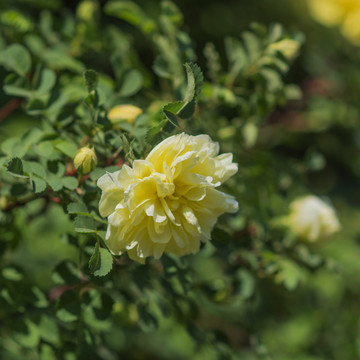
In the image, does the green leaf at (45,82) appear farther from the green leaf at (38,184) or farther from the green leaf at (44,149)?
the green leaf at (38,184)

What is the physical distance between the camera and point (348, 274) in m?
1.91

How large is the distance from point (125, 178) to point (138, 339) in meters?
1.42

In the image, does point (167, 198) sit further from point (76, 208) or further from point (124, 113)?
point (124, 113)

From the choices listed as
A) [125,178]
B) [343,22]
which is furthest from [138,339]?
[343,22]

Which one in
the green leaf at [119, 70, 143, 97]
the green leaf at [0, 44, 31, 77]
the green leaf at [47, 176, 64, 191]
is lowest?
the green leaf at [119, 70, 143, 97]

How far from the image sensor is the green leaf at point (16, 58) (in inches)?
38.4

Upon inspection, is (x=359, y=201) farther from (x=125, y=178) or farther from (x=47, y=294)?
(x=125, y=178)

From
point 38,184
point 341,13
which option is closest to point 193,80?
point 38,184

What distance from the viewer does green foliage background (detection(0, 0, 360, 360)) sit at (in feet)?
2.69

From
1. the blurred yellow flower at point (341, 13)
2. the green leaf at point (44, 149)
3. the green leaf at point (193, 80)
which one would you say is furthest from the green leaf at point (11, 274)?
the blurred yellow flower at point (341, 13)

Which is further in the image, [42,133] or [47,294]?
[47,294]

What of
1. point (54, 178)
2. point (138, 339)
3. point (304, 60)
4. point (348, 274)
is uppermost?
point (54, 178)

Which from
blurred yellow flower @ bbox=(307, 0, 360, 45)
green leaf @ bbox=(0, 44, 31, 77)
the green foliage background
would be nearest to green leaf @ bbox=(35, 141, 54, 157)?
the green foliage background

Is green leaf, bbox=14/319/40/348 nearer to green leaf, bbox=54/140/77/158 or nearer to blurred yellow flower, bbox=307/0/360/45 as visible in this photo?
green leaf, bbox=54/140/77/158
